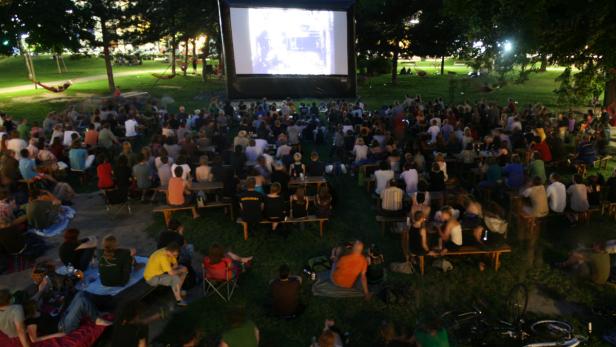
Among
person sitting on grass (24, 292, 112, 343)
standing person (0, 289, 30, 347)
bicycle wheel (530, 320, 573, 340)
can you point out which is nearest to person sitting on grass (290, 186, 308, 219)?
person sitting on grass (24, 292, 112, 343)

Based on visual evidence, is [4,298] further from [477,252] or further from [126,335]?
[477,252]

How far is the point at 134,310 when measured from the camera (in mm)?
4789

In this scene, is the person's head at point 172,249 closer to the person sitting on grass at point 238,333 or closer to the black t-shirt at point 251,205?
the person sitting on grass at point 238,333

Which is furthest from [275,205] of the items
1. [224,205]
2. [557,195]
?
[557,195]

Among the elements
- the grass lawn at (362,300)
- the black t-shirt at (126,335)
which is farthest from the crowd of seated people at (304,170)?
the black t-shirt at (126,335)

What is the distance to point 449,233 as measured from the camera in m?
7.06

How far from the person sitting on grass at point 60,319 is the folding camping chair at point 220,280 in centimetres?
151

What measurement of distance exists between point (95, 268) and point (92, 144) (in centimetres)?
803

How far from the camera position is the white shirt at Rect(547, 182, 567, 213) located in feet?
27.7

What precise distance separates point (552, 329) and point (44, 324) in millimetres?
6639

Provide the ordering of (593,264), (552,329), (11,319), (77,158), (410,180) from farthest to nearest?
(77,158)
(410,180)
(593,264)
(552,329)
(11,319)

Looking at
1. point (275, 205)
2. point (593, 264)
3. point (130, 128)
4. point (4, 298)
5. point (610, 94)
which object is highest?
point (610, 94)

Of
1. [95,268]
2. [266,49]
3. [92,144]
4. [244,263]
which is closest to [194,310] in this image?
[244,263]

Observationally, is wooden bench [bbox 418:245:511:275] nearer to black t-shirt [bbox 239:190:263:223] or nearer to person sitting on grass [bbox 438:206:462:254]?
person sitting on grass [bbox 438:206:462:254]
